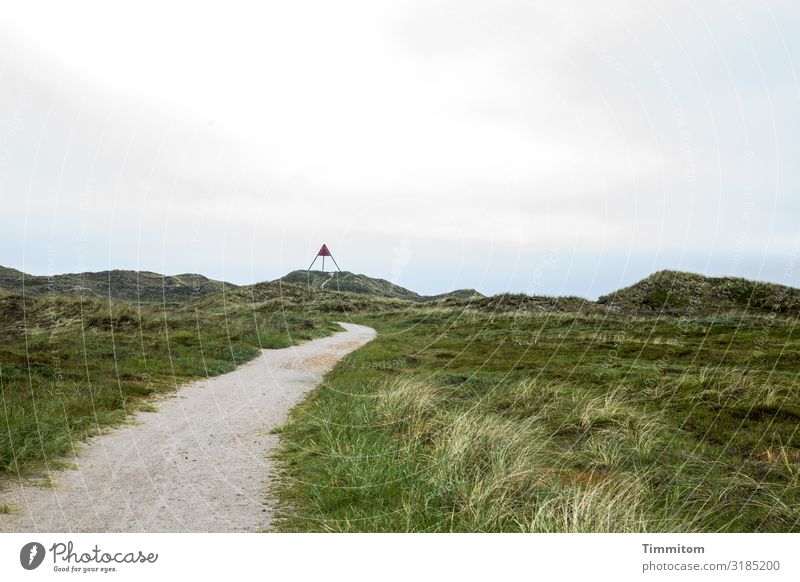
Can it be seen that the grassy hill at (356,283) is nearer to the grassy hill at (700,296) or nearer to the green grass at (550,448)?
the grassy hill at (700,296)

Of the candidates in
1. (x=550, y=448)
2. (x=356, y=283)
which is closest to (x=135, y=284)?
(x=356, y=283)

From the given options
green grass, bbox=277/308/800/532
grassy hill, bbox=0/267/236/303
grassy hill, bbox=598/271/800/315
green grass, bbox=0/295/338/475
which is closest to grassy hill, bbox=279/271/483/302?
grassy hill, bbox=0/267/236/303

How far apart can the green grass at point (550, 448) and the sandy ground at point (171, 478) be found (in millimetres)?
556

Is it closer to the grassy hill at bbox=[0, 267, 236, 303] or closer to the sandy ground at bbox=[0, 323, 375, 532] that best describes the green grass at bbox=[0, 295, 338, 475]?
the sandy ground at bbox=[0, 323, 375, 532]

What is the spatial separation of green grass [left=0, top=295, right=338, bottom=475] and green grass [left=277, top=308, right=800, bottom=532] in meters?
3.53

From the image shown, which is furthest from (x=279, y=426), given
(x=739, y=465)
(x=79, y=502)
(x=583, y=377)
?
(x=583, y=377)

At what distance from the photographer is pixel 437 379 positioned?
1530 cm

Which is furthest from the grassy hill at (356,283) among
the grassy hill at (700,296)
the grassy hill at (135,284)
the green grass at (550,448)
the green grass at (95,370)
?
the green grass at (550,448)

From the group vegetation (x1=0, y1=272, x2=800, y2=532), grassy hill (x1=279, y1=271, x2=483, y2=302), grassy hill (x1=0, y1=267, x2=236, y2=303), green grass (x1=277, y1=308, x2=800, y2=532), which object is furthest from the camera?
grassy hill (x1=279, y1=271, x2=483, y2=302)

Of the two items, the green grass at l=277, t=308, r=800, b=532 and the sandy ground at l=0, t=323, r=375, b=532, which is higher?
the green grass at l=277, t=308, r=800, b=532

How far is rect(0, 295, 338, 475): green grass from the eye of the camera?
313 inches

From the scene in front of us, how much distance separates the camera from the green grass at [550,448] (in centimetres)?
570

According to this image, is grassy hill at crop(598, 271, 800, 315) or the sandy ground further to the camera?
grassy hill at crop(598, 271, 800, 315)
